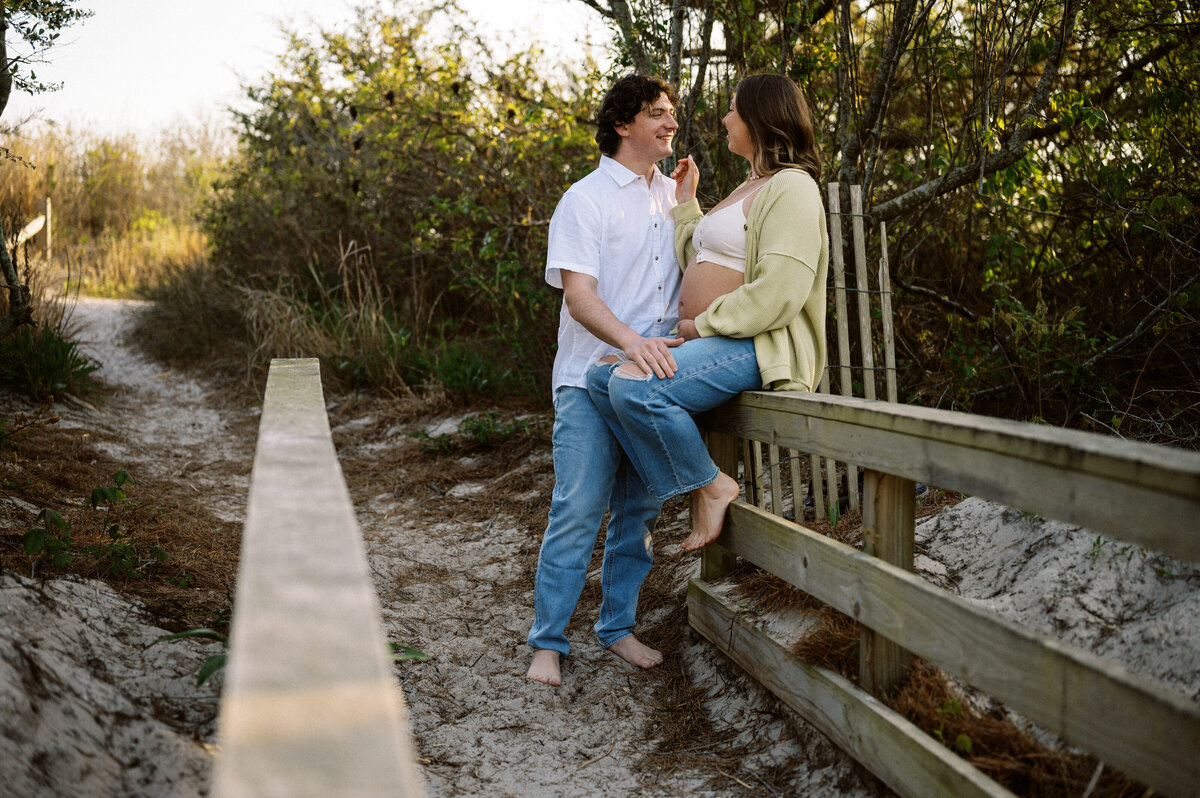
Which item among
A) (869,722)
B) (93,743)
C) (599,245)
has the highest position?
(599,245)

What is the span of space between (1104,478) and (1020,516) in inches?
64.0

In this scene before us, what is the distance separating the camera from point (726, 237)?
2.93 metres

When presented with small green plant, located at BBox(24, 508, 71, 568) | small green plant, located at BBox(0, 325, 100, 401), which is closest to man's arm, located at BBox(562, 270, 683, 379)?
small green plant, located at BBox(24, 508, 71, 568)

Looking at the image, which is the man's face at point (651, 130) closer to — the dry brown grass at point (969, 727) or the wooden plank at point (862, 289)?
the wooden plank at point (862, 289)

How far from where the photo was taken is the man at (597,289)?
3.15 meters

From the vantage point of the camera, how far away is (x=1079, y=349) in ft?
15.2

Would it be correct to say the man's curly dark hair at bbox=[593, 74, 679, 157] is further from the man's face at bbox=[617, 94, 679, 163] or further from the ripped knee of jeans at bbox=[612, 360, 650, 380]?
the ripped knee of jeans at bbox=[612, 360, 650, 380]

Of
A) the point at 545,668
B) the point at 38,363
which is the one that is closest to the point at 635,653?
the point at 545,668

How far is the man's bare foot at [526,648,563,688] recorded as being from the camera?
3.23 m

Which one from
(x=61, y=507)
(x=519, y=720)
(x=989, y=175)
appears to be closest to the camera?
(x=519, y=720)

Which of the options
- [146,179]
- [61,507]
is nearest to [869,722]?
[61,507]

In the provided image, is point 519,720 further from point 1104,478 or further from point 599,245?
point 1104,478

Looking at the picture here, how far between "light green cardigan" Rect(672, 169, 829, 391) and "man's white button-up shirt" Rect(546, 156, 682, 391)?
0.43 meters

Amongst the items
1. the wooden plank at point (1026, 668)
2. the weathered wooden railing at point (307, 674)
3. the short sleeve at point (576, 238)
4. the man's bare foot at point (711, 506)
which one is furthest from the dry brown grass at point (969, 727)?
the weathered wooden railing at point (307, 674)
